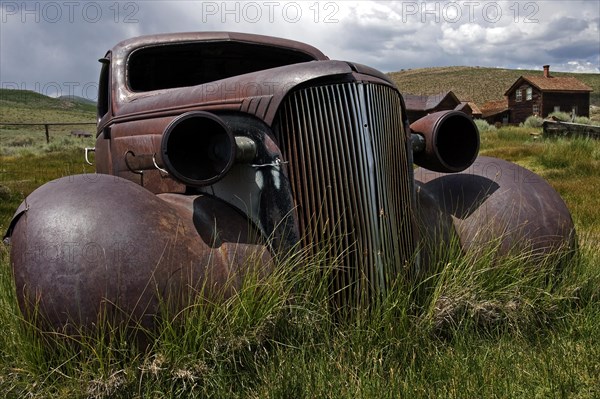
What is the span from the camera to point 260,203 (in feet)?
9.16

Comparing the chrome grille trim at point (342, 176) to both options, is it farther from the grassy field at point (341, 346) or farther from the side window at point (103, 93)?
the side window at point (103, 93)

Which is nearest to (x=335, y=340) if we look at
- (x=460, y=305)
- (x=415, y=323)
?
(x=415, y=323)

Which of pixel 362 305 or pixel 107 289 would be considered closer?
pixel 107 289

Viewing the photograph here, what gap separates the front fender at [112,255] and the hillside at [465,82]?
78361 mm

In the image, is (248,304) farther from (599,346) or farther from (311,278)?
(599,346)

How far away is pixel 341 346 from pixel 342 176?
2.50 feet

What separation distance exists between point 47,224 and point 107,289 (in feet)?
1.23

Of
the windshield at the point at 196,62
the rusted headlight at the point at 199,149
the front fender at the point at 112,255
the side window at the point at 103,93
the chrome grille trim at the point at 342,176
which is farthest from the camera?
the side window at the point at 103,93

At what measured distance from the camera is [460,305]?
2893 mm

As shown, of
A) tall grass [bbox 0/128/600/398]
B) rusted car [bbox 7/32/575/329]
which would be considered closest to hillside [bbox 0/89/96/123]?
rusted car [bbox 7/32/575/329]

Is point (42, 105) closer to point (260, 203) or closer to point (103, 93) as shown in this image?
point (103, 93)

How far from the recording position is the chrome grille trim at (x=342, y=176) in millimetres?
2756

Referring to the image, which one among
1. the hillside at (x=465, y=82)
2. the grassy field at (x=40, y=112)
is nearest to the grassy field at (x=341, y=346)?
the grassy field at (x=40, y=112)

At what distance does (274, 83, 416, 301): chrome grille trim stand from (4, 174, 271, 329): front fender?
1.09ft
